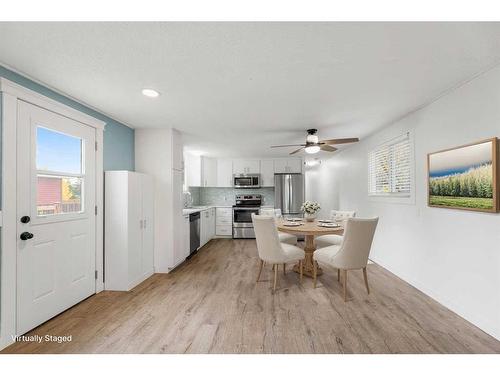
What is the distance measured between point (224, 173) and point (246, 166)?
65 centimetres

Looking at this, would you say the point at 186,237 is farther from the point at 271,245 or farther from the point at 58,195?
the point at 58,195

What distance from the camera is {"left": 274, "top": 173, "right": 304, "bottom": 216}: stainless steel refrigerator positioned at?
20.1 ft

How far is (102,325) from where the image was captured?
2.16 metres

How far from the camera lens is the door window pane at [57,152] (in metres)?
2.19

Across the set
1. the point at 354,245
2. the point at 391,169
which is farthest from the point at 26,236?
the point at 391,169

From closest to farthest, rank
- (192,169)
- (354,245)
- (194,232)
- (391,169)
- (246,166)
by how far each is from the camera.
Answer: (354,245) < (391,169) < (194,232) < (192,169) < (246,166)

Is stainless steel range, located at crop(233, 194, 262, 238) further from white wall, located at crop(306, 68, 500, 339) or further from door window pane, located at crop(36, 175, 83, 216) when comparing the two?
door window pane, located at crop(36, 175, 83, 216)

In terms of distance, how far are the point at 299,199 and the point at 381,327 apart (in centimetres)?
415

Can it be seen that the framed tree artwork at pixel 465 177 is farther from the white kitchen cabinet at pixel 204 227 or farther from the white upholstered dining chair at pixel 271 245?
the white kitchen cabinet at pixel 204 227

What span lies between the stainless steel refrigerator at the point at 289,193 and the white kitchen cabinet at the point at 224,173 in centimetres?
129

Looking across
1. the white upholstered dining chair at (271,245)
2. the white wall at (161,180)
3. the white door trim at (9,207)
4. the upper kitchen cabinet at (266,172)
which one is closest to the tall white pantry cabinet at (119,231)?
the white wall at (161,180)

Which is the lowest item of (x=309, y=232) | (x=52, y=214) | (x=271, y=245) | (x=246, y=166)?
(x=271, y=245)

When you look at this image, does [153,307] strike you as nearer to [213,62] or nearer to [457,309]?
[213,62]

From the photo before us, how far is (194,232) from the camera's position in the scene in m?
4.75
